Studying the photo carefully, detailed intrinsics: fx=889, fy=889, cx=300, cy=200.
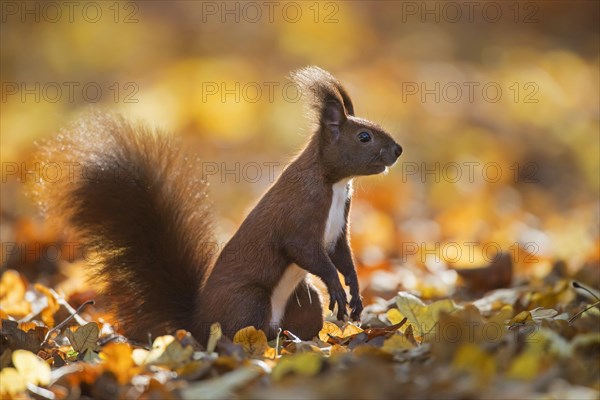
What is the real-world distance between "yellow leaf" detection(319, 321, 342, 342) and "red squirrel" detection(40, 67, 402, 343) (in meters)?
0.06

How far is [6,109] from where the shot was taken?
31.4ft

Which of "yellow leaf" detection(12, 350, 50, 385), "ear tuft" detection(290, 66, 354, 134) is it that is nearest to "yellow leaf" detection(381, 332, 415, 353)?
"yellow leaf" detection(12, 350, 50, 385)

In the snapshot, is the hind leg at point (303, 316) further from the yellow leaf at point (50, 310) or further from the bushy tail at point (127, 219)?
the yellow leaf at point (50, 310)

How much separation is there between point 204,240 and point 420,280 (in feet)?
5.47

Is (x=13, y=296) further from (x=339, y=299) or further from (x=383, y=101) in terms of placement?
(x=383, y=101)

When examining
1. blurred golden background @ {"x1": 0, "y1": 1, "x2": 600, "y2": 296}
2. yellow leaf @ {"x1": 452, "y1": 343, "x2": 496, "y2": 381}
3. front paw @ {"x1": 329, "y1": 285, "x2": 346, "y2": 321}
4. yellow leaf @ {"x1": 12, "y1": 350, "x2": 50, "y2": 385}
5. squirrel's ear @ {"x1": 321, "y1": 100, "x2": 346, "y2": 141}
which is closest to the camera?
yellow leaf @ {"x1": 452, "y1": 343, "x2": 496, "y2": 381}

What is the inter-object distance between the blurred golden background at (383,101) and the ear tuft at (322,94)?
133cm

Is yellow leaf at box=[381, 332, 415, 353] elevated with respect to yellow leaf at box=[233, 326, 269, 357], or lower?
elevated

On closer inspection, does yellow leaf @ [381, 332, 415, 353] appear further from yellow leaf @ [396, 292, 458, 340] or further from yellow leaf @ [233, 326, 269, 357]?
yellow leaf @ [233, 326, 269, 357]

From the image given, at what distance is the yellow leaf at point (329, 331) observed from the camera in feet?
11.4

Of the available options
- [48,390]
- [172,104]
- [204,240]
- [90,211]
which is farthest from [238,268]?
[172,104]

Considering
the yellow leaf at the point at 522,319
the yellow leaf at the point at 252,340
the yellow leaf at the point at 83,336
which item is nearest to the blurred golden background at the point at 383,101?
the yellow leaf at the point at 522,319

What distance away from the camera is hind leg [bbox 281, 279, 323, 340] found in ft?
12.0

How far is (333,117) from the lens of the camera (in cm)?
377
